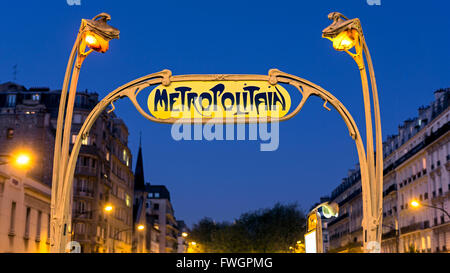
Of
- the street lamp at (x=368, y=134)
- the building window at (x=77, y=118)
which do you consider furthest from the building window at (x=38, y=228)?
the building window at (x=77, y=118)

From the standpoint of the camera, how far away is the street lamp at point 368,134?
31.7ft

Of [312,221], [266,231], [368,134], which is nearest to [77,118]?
[266,231]

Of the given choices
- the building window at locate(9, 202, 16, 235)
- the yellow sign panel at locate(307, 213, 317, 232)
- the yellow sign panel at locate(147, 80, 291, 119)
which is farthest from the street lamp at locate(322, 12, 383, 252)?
the building window at locate(9, 202, 16, 235)

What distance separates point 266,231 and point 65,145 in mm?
79944

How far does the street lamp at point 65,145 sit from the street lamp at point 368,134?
376 cm

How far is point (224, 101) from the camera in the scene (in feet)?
33.9

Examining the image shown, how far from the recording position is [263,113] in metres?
10.2

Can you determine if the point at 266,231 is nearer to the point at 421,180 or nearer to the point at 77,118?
the point at 421,180

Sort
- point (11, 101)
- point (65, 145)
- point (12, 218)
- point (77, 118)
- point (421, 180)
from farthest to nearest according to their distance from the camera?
1. point (77, 118)
2. point (421, 180)
3. point (11, 101)
4. point (12, 218)
5. point (65, 145)

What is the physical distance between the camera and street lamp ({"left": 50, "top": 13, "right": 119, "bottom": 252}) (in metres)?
9.66
